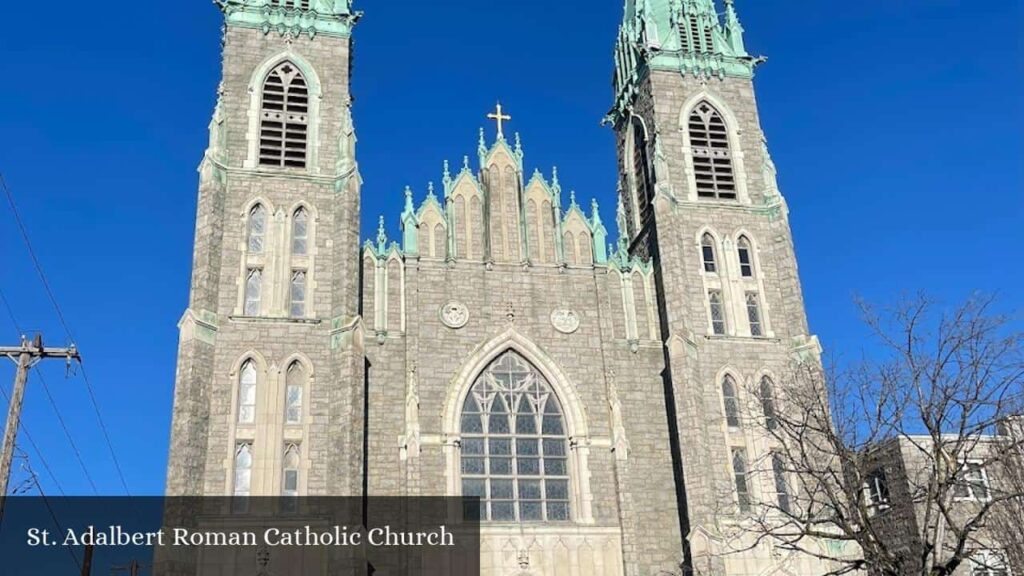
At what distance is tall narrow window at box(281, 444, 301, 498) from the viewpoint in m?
26.0

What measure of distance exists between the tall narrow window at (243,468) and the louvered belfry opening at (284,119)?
876 cm

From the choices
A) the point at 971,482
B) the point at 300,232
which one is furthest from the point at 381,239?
the point at 971,482

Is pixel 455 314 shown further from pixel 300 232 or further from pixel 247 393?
pixel 247 393

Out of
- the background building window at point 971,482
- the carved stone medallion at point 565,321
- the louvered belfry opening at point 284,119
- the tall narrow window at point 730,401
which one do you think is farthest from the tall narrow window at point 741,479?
the louvered belfry opening at point 284,119

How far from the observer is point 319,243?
2923cm

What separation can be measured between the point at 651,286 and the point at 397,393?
340 inches

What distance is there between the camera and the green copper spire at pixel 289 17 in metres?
32.4

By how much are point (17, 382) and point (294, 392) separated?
7.39 metres

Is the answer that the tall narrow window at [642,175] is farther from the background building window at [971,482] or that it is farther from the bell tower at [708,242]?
the background building window at [971,482]

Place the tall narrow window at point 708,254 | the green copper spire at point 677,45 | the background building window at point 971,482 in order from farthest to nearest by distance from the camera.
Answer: the green copper spire at point 677,45, the tall narrow window at point 708,254, the background building window at point 971,482

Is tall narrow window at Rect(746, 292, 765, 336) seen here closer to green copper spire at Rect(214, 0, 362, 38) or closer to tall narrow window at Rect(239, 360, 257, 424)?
tall narrow window at Rect(239, 360, 257, 424)

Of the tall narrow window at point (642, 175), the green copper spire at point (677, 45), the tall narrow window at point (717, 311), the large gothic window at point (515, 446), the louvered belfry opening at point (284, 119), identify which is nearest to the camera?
the large gothic window at point (515, 446)

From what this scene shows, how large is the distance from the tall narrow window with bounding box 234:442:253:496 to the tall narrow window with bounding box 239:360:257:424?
2.34 feet

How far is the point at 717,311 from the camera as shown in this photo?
102 feet
